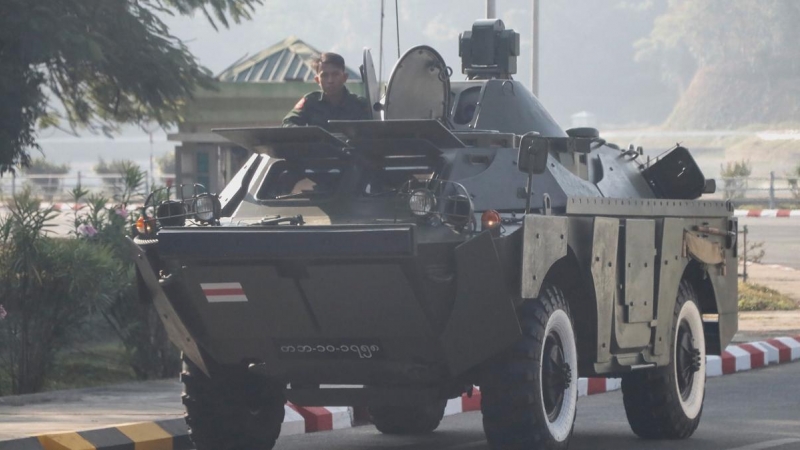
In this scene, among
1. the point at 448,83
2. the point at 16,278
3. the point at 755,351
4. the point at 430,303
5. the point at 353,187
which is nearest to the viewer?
the point at 430,303

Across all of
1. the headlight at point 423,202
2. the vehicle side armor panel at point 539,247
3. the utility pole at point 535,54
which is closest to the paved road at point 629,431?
the vehicle side armor panel at point 539,247

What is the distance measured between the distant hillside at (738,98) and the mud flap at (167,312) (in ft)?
271

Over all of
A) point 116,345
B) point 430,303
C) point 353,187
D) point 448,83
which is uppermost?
point 448,83

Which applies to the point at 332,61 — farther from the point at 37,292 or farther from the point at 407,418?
the point at 37,292

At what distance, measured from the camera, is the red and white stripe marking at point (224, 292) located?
809cm

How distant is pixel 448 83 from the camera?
959 centimetres

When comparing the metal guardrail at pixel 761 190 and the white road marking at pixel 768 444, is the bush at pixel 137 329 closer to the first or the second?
the white road marking at pixel 768 444

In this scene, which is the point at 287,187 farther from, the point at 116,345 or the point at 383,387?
the point at 116,345

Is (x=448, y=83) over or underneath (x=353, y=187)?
over

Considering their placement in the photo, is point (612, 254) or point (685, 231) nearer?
point (612, 254)

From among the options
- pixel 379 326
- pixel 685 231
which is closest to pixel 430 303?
pixel 379 326

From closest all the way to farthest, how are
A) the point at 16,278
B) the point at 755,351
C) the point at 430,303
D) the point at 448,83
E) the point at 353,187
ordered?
the point at 430,303 < the point at 353,187 < the point at 448,83 < the point at 16,278 < the point at 755,351

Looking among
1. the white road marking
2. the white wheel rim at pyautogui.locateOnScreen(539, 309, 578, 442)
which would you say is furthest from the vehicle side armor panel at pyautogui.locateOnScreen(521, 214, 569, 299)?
the white road marking

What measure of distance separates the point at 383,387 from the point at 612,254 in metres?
1.57
